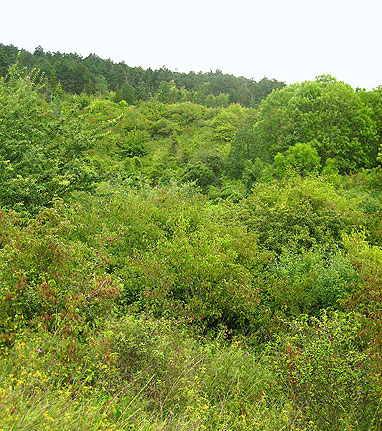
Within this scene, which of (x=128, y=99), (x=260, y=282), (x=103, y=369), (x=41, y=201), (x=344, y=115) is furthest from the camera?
(x=128, y=99)

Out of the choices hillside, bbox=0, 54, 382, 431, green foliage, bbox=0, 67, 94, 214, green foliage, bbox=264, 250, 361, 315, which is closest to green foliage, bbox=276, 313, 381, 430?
hillside, bbox=0, 54, 382, 431

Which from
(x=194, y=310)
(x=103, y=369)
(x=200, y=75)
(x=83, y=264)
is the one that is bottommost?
(x=194, y=310)

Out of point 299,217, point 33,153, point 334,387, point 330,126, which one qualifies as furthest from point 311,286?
point 330,126

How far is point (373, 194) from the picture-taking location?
59.2 feet

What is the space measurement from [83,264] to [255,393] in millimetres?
3168

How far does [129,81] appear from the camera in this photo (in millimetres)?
63125

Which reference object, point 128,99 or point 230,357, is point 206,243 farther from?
point 128,99

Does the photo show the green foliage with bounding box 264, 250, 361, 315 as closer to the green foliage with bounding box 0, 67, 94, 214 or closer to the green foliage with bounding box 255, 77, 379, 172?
the green foliage with bounding box 0, 67, 94, 214

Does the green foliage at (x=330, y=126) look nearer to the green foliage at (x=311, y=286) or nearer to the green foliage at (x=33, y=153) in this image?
the green foliage at (x=311, y=286)

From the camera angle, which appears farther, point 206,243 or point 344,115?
point 344,115

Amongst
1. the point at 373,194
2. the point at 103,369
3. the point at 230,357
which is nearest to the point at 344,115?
the point at 373,194

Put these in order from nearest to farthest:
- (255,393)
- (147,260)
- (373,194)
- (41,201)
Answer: (255,393) → (147,260) → (41,201) → (373,194)

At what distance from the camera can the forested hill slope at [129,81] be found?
51.0 meters

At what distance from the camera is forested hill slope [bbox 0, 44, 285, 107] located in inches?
2008
